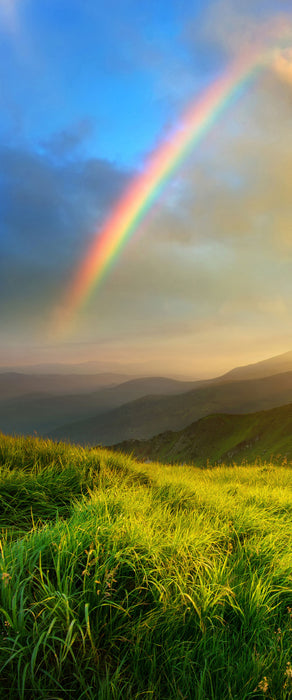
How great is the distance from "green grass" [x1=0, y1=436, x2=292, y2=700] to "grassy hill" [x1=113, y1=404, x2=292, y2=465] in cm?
8462

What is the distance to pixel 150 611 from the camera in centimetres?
328

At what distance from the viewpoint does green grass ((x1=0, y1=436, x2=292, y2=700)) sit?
8.73ft

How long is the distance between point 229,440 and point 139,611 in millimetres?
135452

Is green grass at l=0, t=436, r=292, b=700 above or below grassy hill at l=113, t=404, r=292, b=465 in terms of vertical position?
above

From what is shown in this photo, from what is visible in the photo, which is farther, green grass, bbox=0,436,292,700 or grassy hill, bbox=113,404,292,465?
grassy hill, bbox=113,404,292,465

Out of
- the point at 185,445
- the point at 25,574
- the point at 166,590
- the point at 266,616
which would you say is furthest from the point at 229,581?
the point at 185,445

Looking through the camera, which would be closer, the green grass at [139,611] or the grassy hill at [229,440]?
the green grass at [139,611]

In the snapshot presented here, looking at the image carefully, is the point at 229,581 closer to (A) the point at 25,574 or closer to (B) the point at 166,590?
(B) the point at 166,590

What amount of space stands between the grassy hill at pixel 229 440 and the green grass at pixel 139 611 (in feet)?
278

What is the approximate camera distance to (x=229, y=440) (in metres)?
132

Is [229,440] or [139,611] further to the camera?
[229,440]

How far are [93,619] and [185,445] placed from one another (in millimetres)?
151174

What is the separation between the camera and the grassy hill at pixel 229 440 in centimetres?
10625

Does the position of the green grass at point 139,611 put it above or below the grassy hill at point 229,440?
above
